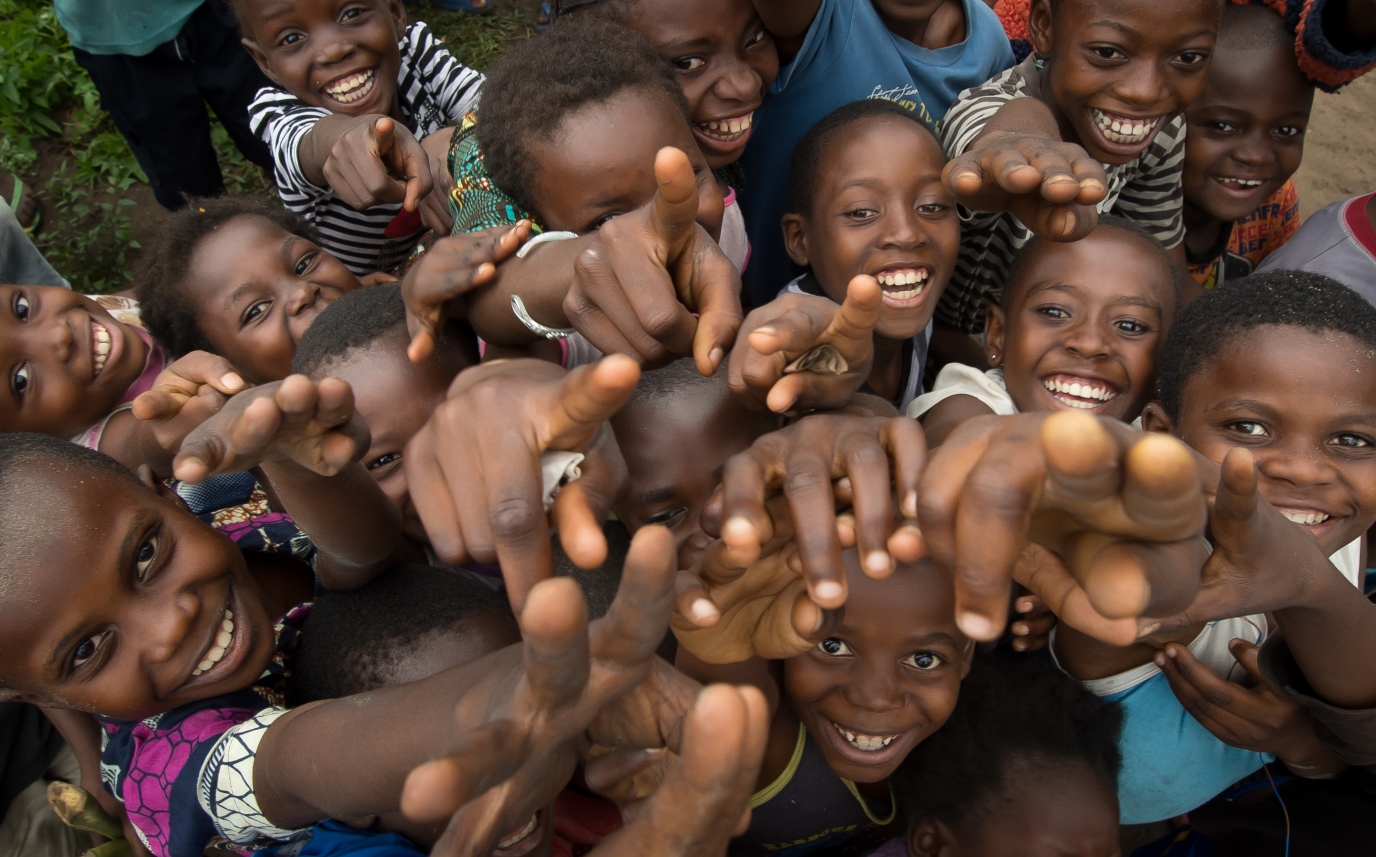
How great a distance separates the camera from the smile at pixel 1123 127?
2.06 metres

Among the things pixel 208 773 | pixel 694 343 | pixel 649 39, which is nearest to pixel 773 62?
pixel 649 39

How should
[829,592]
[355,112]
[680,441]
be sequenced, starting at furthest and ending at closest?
[355,112]
[680,441]
[829,592]

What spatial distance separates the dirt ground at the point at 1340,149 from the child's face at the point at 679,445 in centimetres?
421

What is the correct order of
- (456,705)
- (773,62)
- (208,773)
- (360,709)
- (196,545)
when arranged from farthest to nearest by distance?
1. (773,62)
2. (196,545)
3. (208,773)
4. (360,709)
5. (456,705)

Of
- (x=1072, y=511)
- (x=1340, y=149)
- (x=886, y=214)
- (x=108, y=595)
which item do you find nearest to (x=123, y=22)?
(x=108, y=595)

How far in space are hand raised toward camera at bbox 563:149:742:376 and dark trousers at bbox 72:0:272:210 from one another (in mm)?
2311

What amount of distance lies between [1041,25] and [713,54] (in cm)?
95

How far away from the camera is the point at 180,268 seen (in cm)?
216

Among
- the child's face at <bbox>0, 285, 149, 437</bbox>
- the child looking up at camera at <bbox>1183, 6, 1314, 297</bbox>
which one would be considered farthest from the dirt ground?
the child's face at <bbox>0, 285, 149, 437</bbox>

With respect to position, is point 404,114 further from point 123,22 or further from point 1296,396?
point 1296,396

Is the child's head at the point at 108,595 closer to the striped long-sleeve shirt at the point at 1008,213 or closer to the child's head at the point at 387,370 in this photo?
the child's head at the point at 387,370

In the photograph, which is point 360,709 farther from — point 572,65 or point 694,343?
point 572,65

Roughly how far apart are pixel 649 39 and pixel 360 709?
152 cm

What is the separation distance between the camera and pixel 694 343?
3.78 ft
